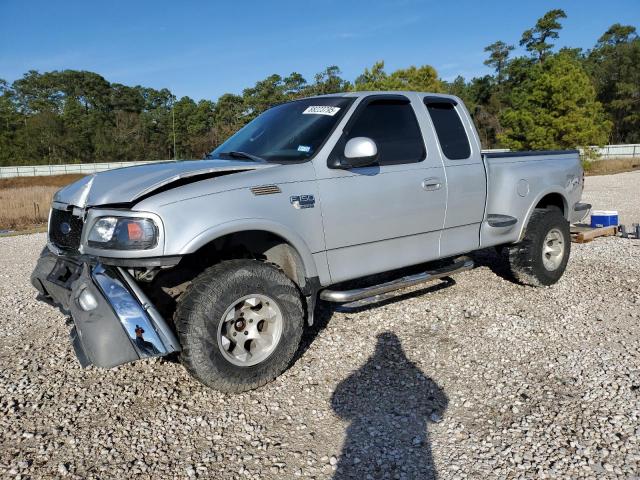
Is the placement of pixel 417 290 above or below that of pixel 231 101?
below

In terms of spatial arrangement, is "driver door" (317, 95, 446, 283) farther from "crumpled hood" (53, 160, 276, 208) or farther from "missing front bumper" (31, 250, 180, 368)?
"missing front bumper" (31, 250, 180, 368)

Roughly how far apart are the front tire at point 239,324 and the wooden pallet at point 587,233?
19.9ft

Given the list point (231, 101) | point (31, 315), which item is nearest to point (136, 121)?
point (231, 101)

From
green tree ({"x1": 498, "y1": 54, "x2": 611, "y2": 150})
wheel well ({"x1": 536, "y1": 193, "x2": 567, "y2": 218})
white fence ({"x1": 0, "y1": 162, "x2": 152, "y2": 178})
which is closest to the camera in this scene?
wheel well ({"x1": 536, "y1": 193, "x2": 567, "y2": 218})

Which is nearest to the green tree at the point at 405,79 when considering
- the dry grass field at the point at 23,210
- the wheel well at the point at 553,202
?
the dry grass field at the point at 23,210

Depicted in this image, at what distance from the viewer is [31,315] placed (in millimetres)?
5434

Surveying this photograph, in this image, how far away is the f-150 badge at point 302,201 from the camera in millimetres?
3586

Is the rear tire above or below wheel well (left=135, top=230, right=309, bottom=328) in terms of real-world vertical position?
below

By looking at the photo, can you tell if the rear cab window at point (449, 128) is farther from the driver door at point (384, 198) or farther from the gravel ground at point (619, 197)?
the gravel ground at point (619, 197)

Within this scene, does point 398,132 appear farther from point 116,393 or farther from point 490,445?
point 116,393

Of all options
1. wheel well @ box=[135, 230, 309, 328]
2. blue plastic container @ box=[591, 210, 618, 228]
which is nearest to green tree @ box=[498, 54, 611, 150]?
blue plastic container @ box=[591, 210, 618, 228]

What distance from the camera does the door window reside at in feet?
13.8

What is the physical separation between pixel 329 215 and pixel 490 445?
1919mm

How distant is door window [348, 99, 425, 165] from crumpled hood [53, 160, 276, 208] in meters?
1.01
